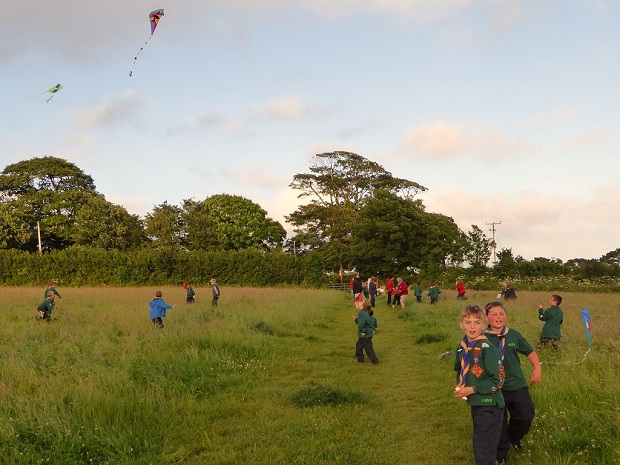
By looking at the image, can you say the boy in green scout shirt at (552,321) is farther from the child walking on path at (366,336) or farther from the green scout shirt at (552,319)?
the child walking on path at (366,336)

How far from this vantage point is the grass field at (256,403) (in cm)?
512

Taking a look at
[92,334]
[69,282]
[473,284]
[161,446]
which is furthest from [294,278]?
[161,446]

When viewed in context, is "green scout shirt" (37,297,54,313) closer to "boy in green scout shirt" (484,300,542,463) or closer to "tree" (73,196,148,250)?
"boy in green scout shirt" (484,300,542,463)

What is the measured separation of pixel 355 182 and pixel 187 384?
182 ft

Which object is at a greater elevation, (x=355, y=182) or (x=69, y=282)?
(x=355, y=182)

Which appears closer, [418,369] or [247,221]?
[418,369]

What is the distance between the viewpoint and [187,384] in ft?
25.4

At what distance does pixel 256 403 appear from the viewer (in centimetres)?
713

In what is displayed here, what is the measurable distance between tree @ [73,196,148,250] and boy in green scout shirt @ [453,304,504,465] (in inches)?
2149

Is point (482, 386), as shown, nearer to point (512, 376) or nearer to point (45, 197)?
point (512, 376)

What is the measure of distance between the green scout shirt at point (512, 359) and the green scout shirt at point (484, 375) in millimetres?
643

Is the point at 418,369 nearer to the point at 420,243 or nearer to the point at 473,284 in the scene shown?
the point at 473,284

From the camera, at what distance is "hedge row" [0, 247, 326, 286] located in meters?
43.6

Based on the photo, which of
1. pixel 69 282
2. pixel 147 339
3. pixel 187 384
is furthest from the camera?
pixel 69 282
